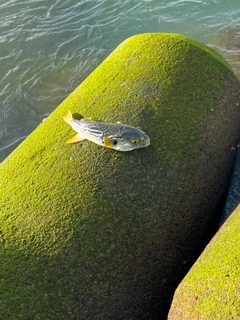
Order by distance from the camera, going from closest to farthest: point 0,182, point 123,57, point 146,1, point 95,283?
point 95,283
point 0,182
point 123,57
point 146,1

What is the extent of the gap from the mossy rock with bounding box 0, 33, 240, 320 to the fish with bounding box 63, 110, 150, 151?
68 mm

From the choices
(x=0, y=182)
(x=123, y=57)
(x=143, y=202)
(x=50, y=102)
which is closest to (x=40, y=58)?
(x=50, y=102)

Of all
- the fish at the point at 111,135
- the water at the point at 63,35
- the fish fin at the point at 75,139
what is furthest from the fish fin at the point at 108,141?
the water at the point at 63,35

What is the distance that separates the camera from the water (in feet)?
23.6

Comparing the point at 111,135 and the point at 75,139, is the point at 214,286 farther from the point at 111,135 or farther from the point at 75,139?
the point at 75,139

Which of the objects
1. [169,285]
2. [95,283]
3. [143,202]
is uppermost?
[143,202]

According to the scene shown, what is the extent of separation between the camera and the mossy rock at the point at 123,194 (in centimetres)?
331

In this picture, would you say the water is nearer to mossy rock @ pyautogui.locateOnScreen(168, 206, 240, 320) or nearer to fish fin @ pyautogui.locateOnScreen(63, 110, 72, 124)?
fish fin @ pyautogui.locateOnScreen(63, 110, 72, 124)

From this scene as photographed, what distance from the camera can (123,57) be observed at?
15.5 feet

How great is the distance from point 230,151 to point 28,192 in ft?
6.65

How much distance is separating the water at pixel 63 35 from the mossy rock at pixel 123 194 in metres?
2.75

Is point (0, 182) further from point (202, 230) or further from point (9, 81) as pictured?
point (9, 81)

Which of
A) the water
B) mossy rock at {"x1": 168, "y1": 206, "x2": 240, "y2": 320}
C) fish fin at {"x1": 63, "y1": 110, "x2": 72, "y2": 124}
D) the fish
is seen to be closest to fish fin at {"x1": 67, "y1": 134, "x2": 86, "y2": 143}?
the fish

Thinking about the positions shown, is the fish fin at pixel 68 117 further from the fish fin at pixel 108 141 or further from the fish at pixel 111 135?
the fish fin at pixel 108 141
